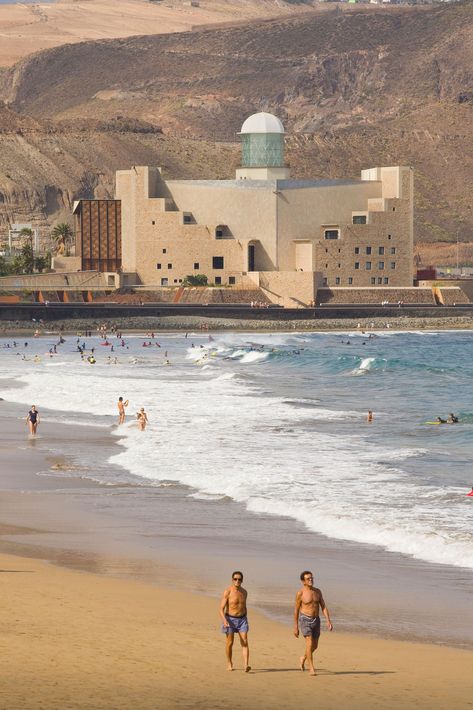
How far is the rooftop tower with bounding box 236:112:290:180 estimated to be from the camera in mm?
129625

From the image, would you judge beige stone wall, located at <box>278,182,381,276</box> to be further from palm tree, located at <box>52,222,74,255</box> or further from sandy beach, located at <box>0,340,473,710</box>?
sandy beach, located at <box>0,340,473,710</box>

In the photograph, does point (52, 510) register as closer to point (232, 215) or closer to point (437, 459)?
point (437, 459)

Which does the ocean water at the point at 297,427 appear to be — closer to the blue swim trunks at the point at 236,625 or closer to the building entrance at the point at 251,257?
the blue swim trunks at the point at 236,625

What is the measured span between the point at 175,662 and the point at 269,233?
106939 millimetres

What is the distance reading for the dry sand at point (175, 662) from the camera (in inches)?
633

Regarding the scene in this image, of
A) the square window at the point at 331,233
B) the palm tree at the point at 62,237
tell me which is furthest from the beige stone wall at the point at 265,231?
the palm tree at the point at 62,237

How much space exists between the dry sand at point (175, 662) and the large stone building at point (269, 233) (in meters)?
102

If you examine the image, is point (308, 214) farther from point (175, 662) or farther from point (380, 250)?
point (175, 662)

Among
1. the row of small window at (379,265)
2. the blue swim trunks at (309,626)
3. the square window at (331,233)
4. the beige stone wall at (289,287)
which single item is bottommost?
the blue swim trunks at (309,626)

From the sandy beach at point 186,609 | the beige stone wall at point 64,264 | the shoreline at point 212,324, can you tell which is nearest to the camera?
the sandy beach at point 186,609

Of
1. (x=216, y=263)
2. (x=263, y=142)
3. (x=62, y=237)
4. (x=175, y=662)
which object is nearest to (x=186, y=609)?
(x=175, y=662)

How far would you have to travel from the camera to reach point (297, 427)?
44.9 m

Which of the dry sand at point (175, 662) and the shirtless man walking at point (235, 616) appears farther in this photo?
the shirtless man walking at point (235, 616)

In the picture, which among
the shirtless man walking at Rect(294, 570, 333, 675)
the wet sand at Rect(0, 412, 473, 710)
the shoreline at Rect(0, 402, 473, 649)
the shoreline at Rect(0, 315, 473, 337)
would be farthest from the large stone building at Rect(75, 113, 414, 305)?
the shirtless man walking at Rect(294, 570, 333, 675)
